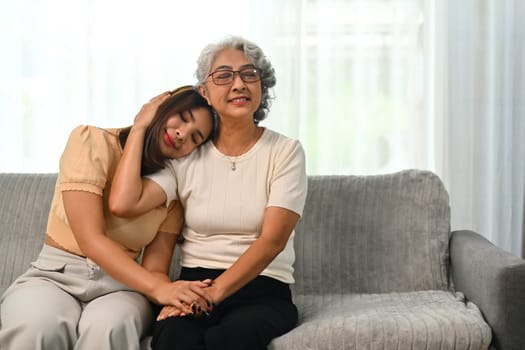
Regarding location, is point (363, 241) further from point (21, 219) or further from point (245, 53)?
point (21, 219)

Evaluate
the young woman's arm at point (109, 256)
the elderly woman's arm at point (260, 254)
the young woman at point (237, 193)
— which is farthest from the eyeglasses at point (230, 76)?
the young woman's arm at point (109, 256)

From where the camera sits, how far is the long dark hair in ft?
8.18

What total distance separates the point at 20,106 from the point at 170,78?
26.1 inches

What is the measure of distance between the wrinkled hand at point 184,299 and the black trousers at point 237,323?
1.0 inches

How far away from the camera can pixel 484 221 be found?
362cm

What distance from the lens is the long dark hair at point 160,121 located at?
2494mm

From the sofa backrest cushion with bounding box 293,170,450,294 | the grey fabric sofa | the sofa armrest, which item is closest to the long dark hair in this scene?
the grey fabric sofa

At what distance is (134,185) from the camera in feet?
7.90

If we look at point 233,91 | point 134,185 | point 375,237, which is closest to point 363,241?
point 375,237

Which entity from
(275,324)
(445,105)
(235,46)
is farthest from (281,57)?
(275,324)

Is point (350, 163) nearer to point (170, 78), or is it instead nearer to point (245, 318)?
point (170, 78)

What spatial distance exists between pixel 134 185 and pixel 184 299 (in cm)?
37

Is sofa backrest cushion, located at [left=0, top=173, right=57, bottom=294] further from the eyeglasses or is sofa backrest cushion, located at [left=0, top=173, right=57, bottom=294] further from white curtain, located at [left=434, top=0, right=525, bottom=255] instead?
white curtain, located at [left=434, top=0, right=525, bottom=255]

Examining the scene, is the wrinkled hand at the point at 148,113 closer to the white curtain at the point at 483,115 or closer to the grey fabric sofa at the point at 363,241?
the grey fabric sofa at the point at 363,241
